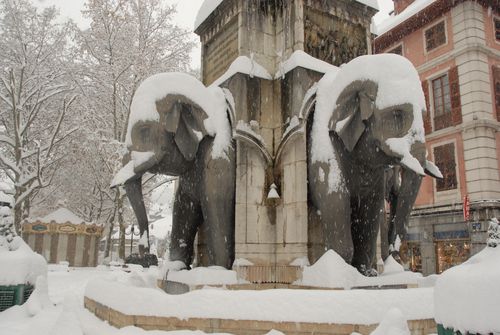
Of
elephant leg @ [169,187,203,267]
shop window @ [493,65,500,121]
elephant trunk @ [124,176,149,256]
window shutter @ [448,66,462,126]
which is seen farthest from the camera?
window shutter @ [448,66,462,126]

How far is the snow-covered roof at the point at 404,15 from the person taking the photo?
25156 millimetres

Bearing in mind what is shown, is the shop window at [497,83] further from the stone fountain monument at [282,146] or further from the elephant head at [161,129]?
the elephant head at [161,129]

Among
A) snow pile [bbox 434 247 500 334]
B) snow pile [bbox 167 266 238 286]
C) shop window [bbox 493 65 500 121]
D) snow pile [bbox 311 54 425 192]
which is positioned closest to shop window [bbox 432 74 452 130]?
shop window [bbox 493 65 500 121]

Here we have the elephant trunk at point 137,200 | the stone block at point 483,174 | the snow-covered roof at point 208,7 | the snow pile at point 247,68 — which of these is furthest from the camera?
the stone block at point 483,174

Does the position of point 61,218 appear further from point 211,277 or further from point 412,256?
point 211,277

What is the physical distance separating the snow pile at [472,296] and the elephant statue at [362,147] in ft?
11.3

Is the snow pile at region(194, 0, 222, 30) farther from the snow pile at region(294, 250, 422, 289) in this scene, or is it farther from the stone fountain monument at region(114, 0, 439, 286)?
the snow pile at region(294, 250, 422, 289)

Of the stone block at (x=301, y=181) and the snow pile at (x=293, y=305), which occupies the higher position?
the stone block at (x=301, y=181)

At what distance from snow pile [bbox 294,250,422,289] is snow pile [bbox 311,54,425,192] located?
3.43 feet

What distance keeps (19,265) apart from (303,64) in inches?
238

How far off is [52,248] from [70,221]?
6.24 feet

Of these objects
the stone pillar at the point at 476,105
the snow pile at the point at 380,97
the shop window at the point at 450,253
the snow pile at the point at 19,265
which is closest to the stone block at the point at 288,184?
the snow pile at the point at 380,97

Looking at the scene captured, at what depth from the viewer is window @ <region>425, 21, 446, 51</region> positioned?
80.1ft

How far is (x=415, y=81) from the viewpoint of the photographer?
6477 millimetres
